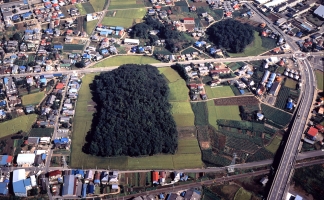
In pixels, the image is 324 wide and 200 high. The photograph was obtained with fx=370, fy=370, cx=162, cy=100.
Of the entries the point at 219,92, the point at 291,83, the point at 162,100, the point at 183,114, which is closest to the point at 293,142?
the point at 291,83

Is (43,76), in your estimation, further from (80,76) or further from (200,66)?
(200,66)

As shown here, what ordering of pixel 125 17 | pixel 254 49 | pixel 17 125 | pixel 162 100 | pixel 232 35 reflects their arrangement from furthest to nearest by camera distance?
pixel 125 17 < pixel 254 49 < pixel 232 35 < pixel 162 100 < pixel 17 125

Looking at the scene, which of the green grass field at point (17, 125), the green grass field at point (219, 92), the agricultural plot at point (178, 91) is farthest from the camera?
the green grass field at point (219, 92)

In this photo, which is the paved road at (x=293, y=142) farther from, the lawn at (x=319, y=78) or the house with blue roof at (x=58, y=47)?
the house with blue roof at (x=58, y=47)

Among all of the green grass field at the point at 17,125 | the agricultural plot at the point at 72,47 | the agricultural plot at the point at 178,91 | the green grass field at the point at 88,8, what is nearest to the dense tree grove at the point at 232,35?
the agricultural plot at the point at 178,91

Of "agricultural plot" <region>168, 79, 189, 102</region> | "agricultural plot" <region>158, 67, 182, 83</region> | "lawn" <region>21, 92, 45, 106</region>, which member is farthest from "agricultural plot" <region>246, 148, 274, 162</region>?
"lawn" <region>21, 92, 45, 106</region>

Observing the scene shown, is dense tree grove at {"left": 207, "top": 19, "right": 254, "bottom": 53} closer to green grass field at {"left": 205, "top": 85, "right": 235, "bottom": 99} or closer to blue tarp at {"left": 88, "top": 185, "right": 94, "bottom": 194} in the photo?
green grass field at {"left": 205, "top": 85, "right": 235, "bottom": 99}

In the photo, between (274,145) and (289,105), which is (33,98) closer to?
(274,145)
